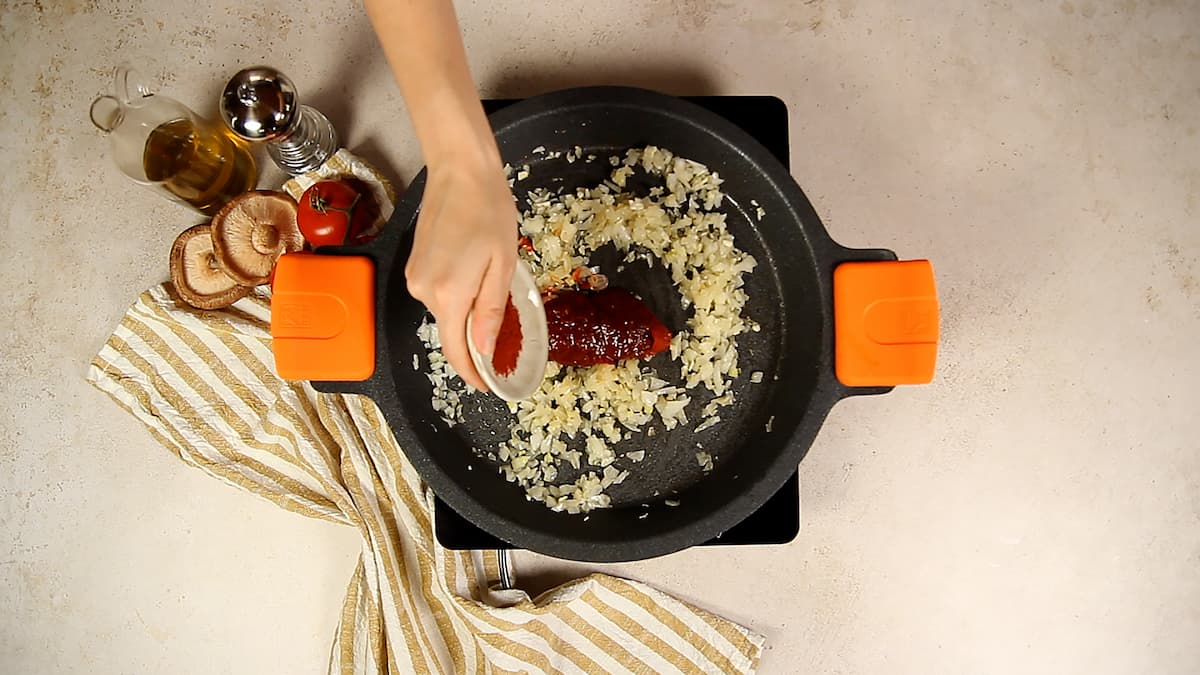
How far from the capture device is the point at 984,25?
1.28 metres

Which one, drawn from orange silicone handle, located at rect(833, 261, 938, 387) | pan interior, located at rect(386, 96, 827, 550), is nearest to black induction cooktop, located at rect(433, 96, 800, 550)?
pan interior, located at rect(386, 96, 827, 550)

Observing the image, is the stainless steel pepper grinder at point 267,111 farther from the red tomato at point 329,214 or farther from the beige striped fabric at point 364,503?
the beige striped fabric at point 364,503

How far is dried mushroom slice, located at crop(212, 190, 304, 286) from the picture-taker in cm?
119

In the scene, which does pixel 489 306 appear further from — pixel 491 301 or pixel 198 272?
pixel 198 272

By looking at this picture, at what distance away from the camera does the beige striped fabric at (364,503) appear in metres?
1.22

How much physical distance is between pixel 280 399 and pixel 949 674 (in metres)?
1.09

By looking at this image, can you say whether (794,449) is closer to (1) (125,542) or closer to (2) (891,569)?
(2) (891,569)

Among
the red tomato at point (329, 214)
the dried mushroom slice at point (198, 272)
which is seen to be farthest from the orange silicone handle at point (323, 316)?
the dried mushroom slice at point (198, 272)

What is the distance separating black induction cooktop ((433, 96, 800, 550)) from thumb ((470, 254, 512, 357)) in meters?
0.47

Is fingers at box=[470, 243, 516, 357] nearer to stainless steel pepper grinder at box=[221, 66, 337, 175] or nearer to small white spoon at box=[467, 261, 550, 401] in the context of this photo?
small white spoon at box=[467, 261, 550, 401]

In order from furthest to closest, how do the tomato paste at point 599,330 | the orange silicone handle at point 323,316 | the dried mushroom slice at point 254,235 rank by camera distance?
the dried mushroom slice at point 254,235
the tomato paste at point 599,330
the orange silicone handle at point 323,316

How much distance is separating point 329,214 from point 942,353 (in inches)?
35.8

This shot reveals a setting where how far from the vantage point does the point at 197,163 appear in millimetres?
1218

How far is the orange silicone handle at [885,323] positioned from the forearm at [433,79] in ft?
1.67
